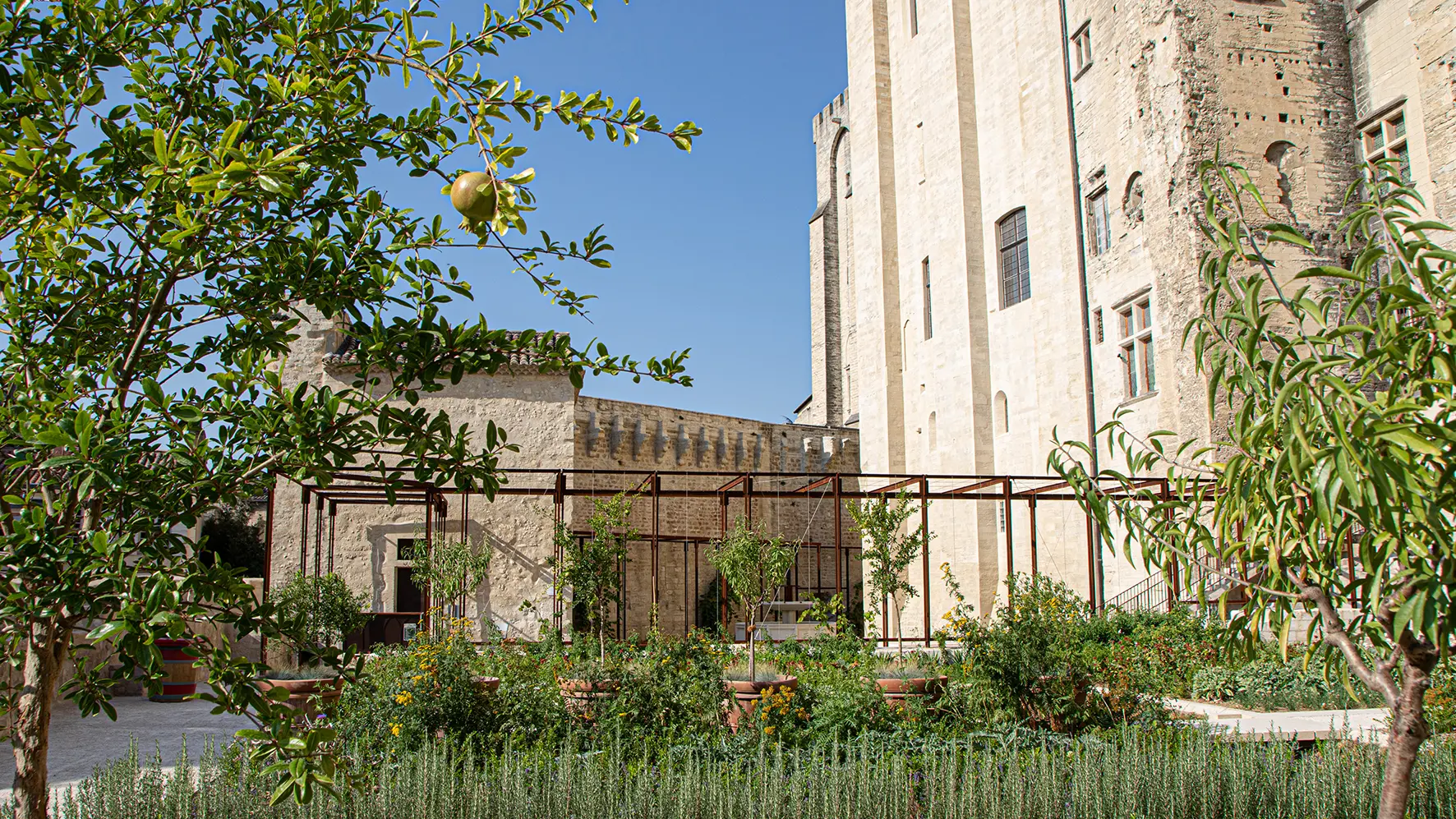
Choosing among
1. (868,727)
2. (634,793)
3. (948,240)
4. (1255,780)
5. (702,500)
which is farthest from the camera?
(702,500)

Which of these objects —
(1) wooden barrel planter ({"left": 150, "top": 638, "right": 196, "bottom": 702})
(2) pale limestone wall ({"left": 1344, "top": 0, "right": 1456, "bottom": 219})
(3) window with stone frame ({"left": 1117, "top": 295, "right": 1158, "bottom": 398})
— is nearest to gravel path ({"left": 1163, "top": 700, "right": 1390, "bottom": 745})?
(3) window with stone frame ({"left": 1117, "top": 295, "right": 1158, "bottom": 398})

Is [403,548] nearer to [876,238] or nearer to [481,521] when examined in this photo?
[481,521]

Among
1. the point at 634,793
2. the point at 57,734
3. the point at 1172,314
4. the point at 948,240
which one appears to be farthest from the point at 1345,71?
the point at 57,734

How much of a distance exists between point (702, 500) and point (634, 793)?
19.3 metres

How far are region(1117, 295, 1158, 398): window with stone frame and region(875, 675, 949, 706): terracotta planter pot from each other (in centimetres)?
1058

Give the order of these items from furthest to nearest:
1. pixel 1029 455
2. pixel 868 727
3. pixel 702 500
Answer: pixel 702 500
pixel 1029 455
pixel 868 727

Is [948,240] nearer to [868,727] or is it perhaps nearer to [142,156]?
[868,727]

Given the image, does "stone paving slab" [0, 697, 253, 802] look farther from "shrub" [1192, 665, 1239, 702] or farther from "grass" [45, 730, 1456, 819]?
"shrub" [1192, 665, 1239, 702]

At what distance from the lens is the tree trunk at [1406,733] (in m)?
3.06

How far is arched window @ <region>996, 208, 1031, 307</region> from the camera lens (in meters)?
19.5

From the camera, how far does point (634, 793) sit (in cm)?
461

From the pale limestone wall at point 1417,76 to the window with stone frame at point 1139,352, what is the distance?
4100 millimetres

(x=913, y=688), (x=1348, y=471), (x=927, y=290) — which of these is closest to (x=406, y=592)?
(x=913, y=688)

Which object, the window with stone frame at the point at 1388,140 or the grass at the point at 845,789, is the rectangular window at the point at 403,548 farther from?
the window with stone frame at the point at 1388,140
